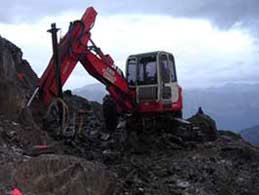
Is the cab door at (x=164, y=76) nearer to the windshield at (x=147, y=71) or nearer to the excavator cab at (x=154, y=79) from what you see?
the excavator cab at (x=154, y=79)

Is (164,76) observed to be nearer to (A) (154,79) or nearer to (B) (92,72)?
(A) (154,79)

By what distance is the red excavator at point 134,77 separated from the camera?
13.8 meters

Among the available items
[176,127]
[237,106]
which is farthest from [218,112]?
[176,127]

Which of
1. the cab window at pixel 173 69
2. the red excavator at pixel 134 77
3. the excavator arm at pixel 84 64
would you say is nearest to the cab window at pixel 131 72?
the red excavator at pixel 134 77

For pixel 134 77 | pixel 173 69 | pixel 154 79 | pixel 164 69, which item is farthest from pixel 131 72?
pixel 173 69

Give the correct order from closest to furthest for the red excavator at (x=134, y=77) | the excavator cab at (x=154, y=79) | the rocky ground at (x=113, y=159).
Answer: the rocky ground at (x=113, y=159) < the red excavator at (x=134, y=77) < the excavator cab at (x=154, y=79)

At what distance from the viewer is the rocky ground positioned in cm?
906

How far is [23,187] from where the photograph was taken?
8.70m

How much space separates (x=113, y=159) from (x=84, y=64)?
2210mm

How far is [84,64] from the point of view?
14.2 m

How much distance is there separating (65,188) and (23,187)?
0.64 metres

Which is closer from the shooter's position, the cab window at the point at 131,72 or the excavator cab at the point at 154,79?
the excavator cab at the point at 154,79

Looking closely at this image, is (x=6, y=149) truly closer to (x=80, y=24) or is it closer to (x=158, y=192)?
(x=158, y=192)

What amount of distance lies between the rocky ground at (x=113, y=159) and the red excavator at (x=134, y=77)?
0.58 m
